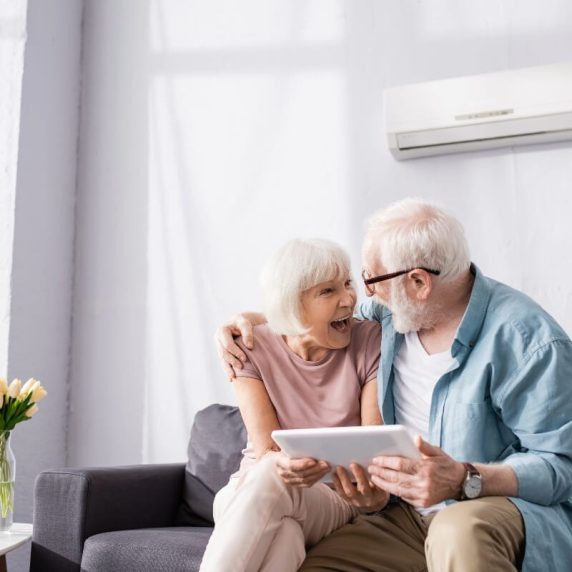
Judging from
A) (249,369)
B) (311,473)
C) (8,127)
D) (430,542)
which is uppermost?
(8,127)

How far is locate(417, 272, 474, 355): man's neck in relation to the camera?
1884 millimetres

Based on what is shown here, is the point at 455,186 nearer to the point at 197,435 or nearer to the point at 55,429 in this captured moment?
the point at 197,435

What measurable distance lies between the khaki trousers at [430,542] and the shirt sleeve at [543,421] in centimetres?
9

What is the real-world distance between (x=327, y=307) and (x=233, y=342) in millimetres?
277

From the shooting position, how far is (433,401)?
71.3 inches

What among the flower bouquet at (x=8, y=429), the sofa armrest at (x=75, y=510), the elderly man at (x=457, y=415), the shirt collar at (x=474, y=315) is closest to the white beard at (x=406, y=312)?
the elderly man at (x=457, y=415)

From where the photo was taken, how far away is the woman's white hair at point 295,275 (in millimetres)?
1975

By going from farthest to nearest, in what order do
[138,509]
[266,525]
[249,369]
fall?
1. [138,509]
2. [249,369]
3. [266,525]

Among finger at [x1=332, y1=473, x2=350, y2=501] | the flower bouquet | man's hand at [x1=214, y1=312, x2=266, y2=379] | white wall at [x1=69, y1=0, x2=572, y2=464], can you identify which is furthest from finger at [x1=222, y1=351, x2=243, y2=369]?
white wall at [x1=69, y1=0, x2=572, y2=464]

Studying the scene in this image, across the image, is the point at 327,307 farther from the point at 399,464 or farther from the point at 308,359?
the point at 399,464

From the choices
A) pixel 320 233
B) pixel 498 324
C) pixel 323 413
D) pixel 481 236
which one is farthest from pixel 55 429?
pixel 498 324

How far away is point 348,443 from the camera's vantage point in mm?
1487

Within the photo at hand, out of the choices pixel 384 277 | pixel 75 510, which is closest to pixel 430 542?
pixel 384 277

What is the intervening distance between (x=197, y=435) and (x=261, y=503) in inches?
43.3
